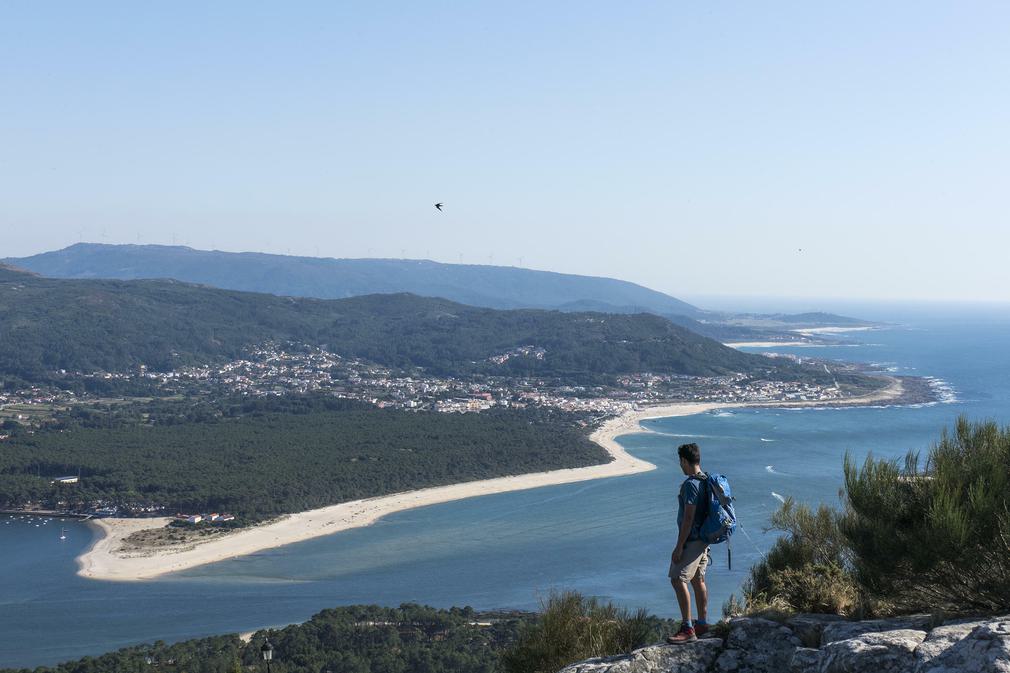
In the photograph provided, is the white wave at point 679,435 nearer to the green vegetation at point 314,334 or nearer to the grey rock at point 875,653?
the green vegetation at point 314,334

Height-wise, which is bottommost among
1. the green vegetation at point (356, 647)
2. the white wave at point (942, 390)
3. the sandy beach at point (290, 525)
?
the sandy beach at point (290, 525)

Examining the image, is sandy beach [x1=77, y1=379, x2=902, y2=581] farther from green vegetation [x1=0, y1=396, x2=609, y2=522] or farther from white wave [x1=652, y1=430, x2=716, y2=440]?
white wave [x1=652, y1=430, x2=716, y2=440]

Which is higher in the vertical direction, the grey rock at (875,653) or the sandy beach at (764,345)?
the grey rock at (875,653)

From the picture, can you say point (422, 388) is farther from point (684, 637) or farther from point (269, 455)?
point (684, 637)

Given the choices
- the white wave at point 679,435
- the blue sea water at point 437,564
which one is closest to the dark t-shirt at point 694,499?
the blue sea water at point 437,564

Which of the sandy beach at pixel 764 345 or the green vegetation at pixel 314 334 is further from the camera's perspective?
the sandy beach at pixel 764 345

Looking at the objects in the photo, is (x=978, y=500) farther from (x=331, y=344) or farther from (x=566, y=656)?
(x=331, y=344)
